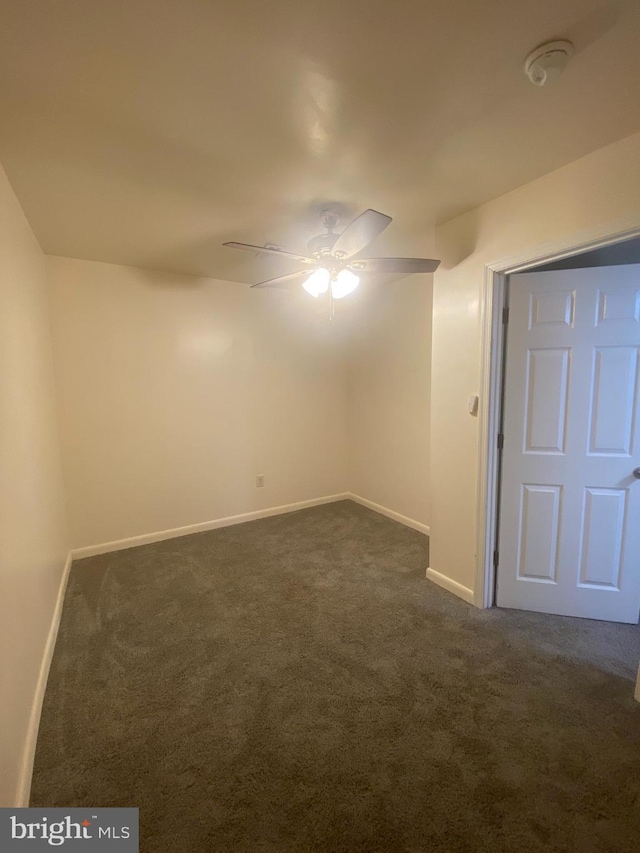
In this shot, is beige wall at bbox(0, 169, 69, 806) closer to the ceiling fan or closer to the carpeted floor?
the carpeted floor

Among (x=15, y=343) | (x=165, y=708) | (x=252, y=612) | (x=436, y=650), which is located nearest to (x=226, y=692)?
(x=165, y=708)

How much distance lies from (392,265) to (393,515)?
8.70 feet

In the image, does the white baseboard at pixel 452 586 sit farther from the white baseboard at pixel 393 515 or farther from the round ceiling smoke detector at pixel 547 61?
the round ceiling smoke detector at pixel 547 61

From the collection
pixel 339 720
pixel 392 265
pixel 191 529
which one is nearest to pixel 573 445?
→ pixel 392 265

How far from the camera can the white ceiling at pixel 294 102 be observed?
1.11 m

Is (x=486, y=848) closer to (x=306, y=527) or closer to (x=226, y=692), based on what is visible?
(x=226, y=692)

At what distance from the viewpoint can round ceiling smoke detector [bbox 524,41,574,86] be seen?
3.95ft

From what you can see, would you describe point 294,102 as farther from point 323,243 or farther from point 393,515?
point 393,515

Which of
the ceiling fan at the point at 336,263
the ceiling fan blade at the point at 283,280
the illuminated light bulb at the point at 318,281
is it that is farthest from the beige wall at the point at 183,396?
the illuminated light bulb at the point at 318,281

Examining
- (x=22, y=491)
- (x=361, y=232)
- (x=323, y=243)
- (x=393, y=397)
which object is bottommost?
(x=22, y=491)

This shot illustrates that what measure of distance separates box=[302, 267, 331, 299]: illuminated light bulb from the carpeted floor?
2.04 metres

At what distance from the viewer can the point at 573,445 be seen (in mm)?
2307

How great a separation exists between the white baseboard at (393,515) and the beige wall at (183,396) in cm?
43

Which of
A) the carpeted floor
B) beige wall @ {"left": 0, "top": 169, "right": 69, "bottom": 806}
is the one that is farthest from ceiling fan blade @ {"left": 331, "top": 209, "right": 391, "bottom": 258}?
the carpeted floor
